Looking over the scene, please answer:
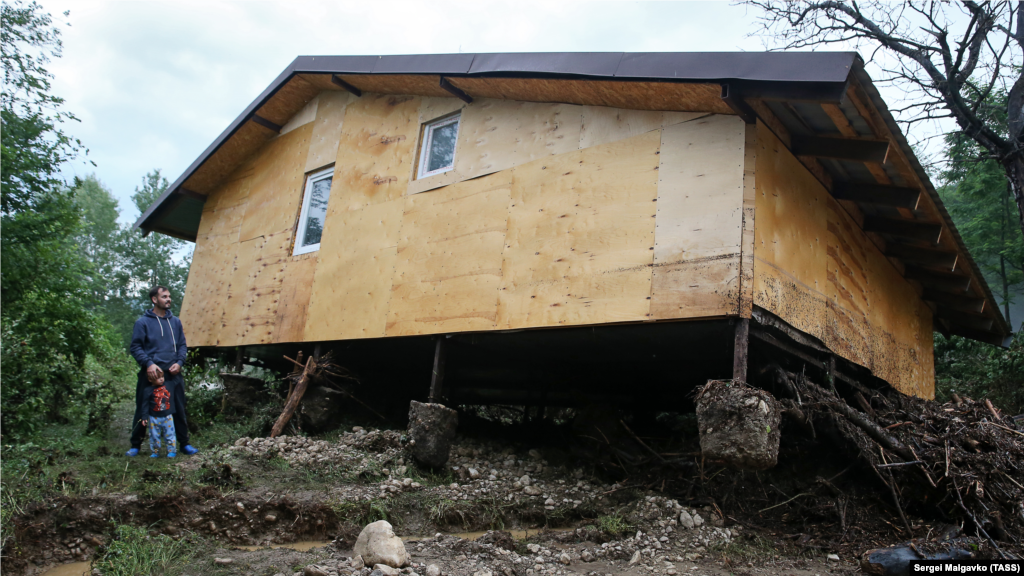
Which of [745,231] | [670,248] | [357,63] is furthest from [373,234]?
[745,231]

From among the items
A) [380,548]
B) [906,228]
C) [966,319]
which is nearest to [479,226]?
[380,548]

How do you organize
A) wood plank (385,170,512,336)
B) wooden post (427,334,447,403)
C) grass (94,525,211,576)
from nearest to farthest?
1. grass (94,525,211,576)
2. wood plank (385,170,512,336)
3. wooden post (427,334,447,403)

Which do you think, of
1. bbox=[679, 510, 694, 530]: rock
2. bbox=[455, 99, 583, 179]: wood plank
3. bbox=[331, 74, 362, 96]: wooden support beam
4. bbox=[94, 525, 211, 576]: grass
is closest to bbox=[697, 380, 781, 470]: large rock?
bbox=[679, 510, 694, 530]: rock

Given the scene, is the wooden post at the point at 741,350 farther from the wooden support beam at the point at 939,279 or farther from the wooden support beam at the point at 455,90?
the wooden support beam at the point at 939,279

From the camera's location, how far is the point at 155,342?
273 inches

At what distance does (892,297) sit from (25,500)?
1045 centimetres

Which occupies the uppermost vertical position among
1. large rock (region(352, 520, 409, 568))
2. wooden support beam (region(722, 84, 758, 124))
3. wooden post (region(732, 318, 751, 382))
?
wooden support beam (region(722, 84, 758, 124))

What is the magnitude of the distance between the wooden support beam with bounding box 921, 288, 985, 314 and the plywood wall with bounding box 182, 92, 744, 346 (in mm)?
6897

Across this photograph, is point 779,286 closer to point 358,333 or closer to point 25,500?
point 358,333

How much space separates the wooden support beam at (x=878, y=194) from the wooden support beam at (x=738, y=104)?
Result: 2118mm

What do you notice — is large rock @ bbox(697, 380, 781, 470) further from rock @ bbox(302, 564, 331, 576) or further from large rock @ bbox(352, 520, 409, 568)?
rock @ bbox(302, 564, 331, 576)

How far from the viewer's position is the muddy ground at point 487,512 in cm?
496

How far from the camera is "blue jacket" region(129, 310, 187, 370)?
6.82 meters

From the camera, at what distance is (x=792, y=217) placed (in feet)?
21.7
